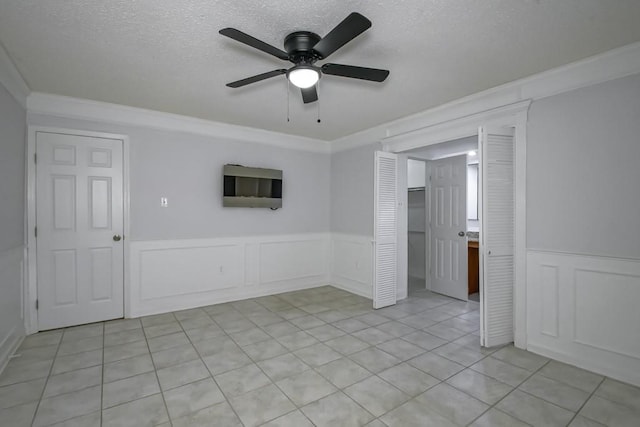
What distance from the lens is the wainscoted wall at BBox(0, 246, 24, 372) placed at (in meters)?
2.60

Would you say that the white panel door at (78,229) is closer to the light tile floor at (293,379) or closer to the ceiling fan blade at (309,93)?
the light tile floor at (293,379)

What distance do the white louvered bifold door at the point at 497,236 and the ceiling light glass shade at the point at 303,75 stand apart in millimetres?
1865

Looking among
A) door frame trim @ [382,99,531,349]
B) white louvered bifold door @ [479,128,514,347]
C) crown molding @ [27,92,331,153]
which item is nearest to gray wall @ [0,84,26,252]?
crown molding @ [27,92,331,153]

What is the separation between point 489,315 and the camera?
298 cm

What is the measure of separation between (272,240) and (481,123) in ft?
10.6

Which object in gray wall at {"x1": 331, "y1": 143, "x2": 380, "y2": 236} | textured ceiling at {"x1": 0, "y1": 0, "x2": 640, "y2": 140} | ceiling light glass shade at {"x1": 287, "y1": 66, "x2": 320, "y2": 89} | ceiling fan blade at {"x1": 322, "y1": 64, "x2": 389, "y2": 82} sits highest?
textured ceiling at {"x1": 0, "y1": 0, "x2": 640, "y2": 140}

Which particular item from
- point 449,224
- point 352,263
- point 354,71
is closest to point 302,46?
point 354,71

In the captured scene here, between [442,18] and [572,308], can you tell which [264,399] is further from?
[442,18]

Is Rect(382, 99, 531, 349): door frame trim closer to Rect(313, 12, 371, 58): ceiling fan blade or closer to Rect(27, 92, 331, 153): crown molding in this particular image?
Rect(313, 12, 371, 58): ceiling fan blade

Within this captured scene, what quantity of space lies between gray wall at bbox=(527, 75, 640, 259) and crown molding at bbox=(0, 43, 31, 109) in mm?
4586

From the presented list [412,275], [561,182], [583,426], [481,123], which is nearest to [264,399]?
[583,426]

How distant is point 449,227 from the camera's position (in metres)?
4.76

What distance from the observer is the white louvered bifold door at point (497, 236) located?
299 cm

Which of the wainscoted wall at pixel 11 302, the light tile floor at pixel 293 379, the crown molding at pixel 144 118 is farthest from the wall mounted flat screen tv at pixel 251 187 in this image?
the wainscoted wall at pixel 11 302
